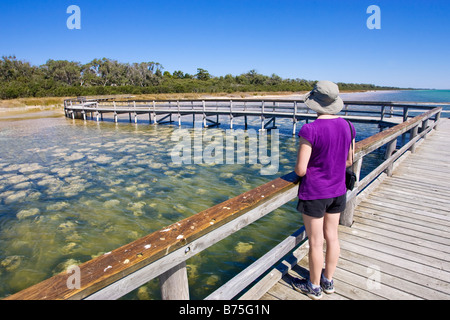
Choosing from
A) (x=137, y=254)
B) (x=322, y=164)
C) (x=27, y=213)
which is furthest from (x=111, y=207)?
(x=322, y=164)

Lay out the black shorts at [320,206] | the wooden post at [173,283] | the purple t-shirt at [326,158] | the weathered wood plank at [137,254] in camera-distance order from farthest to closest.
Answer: the black shorts at [320,206]
the purple t-shirt at [326,158]
the wooden post at [173,283]
the weathered wood plank at [137,254]

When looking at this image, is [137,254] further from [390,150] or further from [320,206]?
[390,150]

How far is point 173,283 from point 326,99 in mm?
1847

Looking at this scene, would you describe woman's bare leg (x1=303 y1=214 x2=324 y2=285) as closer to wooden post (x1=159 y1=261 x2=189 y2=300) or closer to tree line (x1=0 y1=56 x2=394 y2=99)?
wooden post (x1=159 y1=261 x2=189 y2=300)

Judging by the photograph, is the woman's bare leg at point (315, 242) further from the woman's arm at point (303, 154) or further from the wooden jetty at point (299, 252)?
the woman's arm at point (303, 154)

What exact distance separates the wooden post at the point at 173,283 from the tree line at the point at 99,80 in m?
54.2

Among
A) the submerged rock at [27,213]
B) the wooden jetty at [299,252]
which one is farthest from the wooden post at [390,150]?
the submerged rock at [27,213]

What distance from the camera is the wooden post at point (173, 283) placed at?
1720 mm

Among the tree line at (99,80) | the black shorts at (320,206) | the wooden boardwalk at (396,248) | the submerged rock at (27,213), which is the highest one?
the tree line at (99,80)

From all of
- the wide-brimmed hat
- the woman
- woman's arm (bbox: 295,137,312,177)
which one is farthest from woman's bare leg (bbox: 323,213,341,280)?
the wide-brimmed hat

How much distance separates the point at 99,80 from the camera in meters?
77.8

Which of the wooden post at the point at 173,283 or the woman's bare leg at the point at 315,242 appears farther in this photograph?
the woman's bare leg at the point at 315,242

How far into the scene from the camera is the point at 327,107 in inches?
86.7
